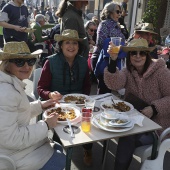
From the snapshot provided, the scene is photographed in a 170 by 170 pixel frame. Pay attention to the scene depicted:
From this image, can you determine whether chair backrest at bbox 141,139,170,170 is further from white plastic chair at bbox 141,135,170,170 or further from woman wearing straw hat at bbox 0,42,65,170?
woman wearing straw hat at bbox 0,42,65,170

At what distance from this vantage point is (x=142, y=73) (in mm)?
2547

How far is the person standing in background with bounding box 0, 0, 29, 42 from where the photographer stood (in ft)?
13.9

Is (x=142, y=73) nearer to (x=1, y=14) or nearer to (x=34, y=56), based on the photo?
(x=34, y=56)

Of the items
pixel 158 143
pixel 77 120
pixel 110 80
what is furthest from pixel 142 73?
pixel 77 120

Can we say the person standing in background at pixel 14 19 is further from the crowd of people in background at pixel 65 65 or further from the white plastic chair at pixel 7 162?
the white plastic chair at pixel 7 162

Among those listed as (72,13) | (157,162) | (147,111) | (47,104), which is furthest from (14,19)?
(157,162)

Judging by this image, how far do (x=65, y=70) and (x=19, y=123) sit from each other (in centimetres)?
112

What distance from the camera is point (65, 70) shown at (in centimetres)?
275

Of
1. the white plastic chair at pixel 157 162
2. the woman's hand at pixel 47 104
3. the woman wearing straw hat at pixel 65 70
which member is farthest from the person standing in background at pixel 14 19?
the white plastic chair at pixel 157 162

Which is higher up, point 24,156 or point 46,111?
point 46,111

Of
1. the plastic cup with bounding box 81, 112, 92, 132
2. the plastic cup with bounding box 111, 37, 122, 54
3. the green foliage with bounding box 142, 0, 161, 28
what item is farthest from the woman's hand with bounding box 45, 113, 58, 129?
the green foliage with bounding box 142, 0, 161, 28

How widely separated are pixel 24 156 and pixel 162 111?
1.44 metres

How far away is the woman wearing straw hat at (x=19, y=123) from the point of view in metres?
1.55

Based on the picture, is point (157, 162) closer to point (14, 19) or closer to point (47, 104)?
point (47, 104)
